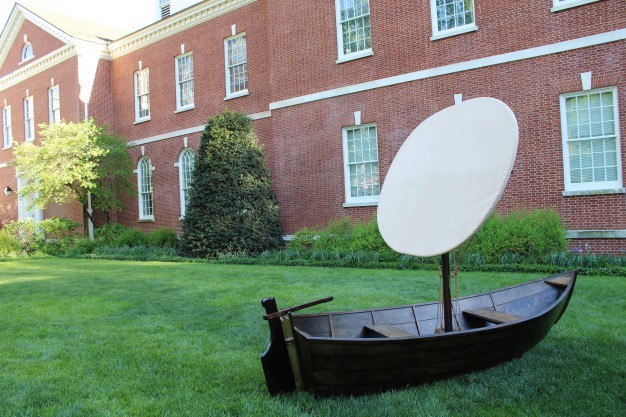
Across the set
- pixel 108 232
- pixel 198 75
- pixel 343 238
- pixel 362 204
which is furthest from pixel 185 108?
pixel 343 238

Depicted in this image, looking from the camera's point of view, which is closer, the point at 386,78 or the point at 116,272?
the point at 116,272

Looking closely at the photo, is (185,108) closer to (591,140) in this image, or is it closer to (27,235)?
(27,235)

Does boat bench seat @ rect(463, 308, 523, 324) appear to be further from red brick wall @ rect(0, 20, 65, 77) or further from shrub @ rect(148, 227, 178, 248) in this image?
red brick wall @ rect(0, 20, 65, 77)

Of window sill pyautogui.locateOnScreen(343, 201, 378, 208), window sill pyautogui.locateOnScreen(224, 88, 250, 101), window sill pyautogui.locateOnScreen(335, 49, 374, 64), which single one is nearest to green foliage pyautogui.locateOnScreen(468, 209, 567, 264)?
window sill pyautogui.locateOnScreen(343, 201, 378, 208)

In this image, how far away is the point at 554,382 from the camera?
4.11 m

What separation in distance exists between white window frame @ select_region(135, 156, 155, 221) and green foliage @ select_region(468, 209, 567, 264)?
15107 millimetres

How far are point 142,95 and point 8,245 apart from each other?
822 centimetres

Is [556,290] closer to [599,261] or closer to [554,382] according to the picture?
[554,382]

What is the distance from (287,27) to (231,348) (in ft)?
43.5

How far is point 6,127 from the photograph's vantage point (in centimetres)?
2977

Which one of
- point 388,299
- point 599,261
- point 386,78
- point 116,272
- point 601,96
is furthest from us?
point 386,78

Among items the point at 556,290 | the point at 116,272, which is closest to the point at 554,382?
the point at 556,290

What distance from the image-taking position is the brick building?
11.7 metres

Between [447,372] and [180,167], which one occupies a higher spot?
[180,167]
